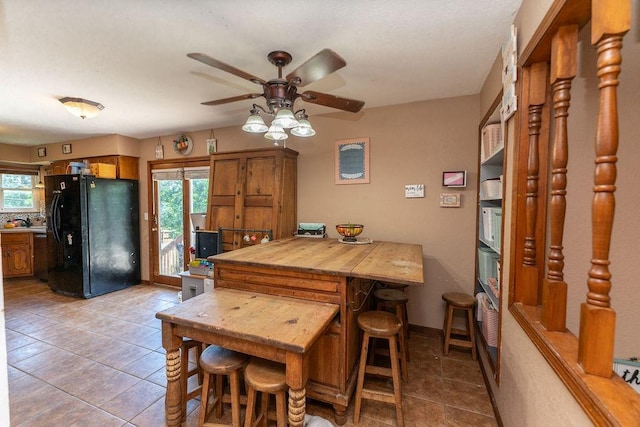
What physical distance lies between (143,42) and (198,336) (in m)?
1.87

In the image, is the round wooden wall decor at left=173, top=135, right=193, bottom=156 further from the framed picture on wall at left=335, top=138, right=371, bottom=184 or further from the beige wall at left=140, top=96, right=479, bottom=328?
the framed picture on wall at left=335, top=138, right=371, bottom=184

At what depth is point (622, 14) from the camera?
2.53 ft

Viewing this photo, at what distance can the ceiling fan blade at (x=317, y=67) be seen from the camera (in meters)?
1.38

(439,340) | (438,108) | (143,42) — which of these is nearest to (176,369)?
(143,42)

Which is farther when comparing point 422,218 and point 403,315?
point 422,218

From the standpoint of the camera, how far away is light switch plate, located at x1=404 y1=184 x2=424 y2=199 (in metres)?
2.81

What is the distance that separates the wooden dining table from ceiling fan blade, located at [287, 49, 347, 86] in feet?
4.49

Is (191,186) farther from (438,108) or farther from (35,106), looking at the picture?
Answer: (438,108)

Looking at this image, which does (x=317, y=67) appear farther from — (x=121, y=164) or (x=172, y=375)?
(x=121, y=164)

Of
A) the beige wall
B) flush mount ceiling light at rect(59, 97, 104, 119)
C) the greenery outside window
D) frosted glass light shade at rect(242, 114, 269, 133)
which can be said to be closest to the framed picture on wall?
the beige wall

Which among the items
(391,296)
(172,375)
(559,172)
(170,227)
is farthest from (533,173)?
(170,227)

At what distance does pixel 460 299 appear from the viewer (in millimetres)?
2441

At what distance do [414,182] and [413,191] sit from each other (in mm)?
96

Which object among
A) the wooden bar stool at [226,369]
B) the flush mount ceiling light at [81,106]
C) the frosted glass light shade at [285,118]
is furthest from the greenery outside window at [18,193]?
the frosted glass light shade at [285,118]
